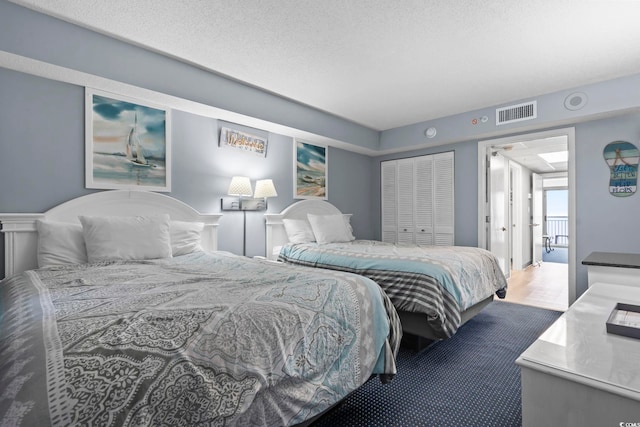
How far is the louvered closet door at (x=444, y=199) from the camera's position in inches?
184

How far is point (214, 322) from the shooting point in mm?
1070

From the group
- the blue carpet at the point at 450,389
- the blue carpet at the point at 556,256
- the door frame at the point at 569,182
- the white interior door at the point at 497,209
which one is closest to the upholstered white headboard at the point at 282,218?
the blue carpet at the point at 450,389

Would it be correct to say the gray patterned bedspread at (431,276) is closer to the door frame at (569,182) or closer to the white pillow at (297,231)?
the white pillow at (297,231)

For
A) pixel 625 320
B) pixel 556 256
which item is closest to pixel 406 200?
pixel 625 320

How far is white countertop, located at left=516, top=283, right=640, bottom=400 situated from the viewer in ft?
2.80

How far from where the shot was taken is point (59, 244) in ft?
7.23

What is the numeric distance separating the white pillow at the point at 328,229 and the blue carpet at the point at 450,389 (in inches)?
70.3

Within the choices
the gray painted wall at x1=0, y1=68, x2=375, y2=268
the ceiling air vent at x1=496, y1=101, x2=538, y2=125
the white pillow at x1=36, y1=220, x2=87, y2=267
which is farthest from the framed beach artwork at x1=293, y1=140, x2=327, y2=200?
the white pillow at x1=36, y1=220, x2=87, y2=267

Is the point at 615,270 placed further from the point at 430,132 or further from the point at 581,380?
the point at 430,132

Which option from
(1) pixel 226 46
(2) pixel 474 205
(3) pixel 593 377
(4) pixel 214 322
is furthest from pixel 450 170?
(4) pixel 214 322

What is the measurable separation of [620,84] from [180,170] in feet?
15.3

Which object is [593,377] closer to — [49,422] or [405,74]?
[49,422]

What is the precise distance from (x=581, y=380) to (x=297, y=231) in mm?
3294

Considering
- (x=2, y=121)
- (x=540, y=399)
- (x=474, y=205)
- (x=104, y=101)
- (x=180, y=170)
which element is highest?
(x=104, y=101)
